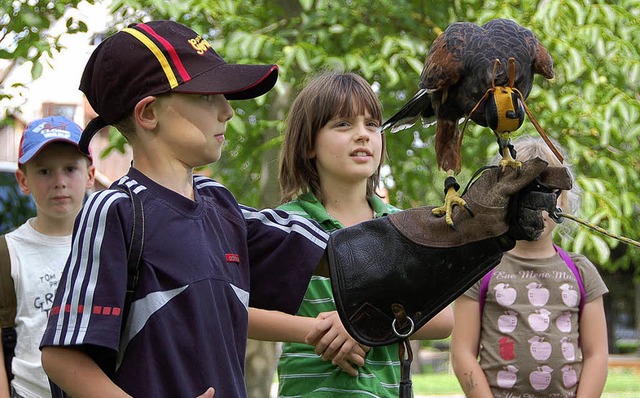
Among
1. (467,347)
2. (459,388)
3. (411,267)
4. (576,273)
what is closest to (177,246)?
(411,267)

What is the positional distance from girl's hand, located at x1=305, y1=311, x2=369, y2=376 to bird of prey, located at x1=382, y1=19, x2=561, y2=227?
515mm

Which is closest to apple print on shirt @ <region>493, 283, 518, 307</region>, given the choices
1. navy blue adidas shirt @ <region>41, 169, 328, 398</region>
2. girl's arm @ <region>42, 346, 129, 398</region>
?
navy blue adidas shirt @ <region>41, 169, 328, 398</region>

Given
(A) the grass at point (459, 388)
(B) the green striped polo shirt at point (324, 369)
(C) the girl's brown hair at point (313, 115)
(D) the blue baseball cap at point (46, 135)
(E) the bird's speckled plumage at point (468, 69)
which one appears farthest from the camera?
(A) the grass at point (459, 388)

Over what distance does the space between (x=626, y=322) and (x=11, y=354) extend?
33442mm

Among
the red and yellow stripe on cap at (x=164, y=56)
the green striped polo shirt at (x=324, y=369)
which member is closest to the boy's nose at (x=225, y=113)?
the red and yellow stripe on cap at (x=164, y=56)

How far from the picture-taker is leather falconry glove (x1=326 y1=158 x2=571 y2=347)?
2.24 metres

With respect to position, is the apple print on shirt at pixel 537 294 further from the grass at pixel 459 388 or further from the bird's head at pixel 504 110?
the grass at pixel 459 388

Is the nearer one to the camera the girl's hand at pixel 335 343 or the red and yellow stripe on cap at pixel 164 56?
the red and yellow stripe on cap at pixel 164 56

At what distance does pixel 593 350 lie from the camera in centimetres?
338

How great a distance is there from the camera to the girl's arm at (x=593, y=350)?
3320 mm

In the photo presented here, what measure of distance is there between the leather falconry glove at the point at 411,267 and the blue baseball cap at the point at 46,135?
1.37 meters

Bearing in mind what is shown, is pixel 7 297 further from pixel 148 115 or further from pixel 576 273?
pixel 576 273

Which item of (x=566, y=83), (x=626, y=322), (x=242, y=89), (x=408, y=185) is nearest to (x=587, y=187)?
(x=566, y=83)

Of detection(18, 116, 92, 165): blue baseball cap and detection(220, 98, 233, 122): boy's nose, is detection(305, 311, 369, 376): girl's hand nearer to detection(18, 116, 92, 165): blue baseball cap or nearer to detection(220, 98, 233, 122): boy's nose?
detection(220, 98, 233, 122): boy's nose
